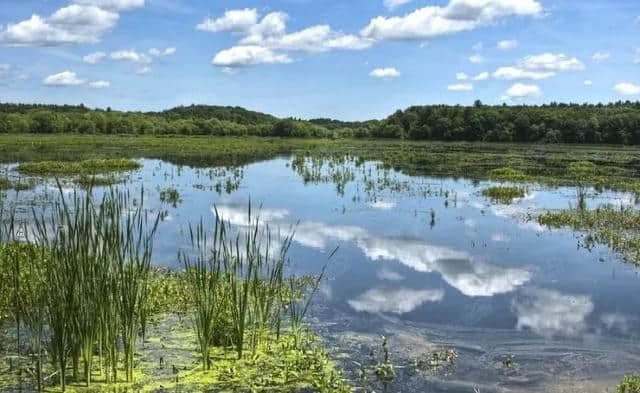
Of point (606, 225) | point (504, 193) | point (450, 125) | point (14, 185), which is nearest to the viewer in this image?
point (606, 225)

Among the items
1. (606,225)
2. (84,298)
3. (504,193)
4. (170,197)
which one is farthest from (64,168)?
(84,298)

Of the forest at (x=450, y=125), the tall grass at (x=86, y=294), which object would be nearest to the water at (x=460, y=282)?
the tall grass at (x=86, y=294)

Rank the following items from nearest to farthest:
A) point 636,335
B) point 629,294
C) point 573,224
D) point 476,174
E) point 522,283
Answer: point 636,335 → point 629,294 → point 522,283 → point 573,224 → point 476,174

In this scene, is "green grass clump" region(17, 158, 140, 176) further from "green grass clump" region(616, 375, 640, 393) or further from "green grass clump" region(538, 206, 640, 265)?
"green grass clump" region(616, 375, 640, 393)

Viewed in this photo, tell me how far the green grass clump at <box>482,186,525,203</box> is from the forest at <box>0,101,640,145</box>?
66.0 meters

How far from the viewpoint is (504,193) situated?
28.2 m

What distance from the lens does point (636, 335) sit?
1035 centimetres

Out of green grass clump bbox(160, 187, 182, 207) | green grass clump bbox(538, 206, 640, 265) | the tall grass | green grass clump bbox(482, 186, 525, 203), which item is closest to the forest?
green grass clump bbox(482, 186, 525, 203)

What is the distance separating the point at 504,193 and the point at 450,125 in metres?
81.7

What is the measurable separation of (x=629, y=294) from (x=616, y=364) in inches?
169

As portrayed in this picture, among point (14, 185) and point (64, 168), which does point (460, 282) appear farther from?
point (64, 168)

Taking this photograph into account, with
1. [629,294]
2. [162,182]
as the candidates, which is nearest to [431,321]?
[629,294]

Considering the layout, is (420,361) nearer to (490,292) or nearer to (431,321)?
(431,321)

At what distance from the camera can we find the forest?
9056 cm
